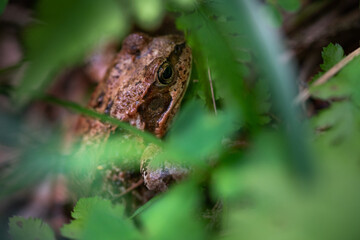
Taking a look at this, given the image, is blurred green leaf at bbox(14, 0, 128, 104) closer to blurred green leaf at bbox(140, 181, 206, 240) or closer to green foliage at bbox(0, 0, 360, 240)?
green foliage at bbox(0, 0, 360, 240)

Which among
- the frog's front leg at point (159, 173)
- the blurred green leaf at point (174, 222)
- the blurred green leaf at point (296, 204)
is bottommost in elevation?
the frog's front leg at point (159, 173)

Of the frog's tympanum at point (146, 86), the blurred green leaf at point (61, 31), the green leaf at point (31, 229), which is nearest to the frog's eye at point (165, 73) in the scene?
the frog's tympanum at point (146, 86)

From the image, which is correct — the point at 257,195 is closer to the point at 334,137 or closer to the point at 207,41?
the point at 334,137

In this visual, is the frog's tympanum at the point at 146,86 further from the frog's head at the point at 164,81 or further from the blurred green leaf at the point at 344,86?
the blurred green leaf at the point at 344,86

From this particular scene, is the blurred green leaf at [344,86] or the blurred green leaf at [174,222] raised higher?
the blurred green leaf at [174,222]

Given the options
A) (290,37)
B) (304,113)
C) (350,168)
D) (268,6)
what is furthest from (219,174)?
(290,37)

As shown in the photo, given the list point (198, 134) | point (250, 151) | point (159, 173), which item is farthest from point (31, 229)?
point (250, 151)

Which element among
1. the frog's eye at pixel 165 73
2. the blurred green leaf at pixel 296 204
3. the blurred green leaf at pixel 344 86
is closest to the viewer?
the blurred green leaf at pixel 296 204
